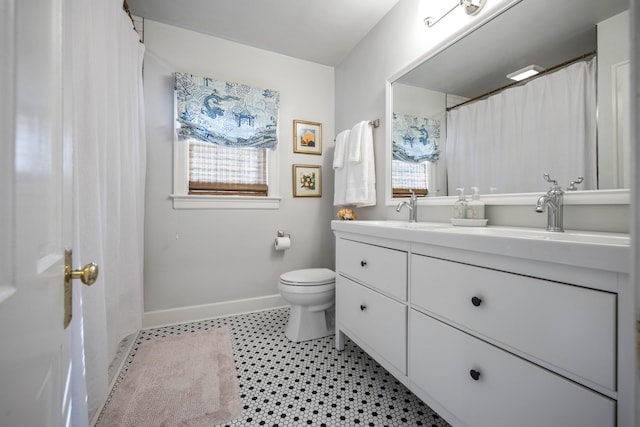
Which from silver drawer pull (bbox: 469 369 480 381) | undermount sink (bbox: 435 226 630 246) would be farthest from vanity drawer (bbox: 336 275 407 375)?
undermount sink (bbox: 435 226 630 246)

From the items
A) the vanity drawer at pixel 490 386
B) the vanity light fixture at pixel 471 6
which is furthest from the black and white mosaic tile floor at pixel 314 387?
the vanity light fixture at pixel 471 6

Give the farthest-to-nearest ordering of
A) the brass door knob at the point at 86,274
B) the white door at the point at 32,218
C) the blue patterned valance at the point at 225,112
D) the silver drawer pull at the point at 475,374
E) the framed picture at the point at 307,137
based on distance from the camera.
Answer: the framed picture at the point at 307,137 → the blue patterned valance at the point at 225,112 → the silver drawer pull at the point at 475,374 → the brass door knob at the point at 86,274 → the white door at the point at 32,218

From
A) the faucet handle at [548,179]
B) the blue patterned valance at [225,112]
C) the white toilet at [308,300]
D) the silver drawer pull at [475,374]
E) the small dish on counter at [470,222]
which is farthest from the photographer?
Answer: the blue patterned valance at [225,112]

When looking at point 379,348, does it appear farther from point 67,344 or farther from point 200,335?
point 200,335

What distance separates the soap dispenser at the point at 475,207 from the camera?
1.41m

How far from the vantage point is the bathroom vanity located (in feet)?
2.13

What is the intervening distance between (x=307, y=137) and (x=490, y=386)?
7.70 feet

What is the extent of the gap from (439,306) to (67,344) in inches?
43.5

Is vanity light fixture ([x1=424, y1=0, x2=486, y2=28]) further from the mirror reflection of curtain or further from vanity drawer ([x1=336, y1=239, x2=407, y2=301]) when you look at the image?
vanity drawer ([x1=336, y1=239, x2=407, y2=301])

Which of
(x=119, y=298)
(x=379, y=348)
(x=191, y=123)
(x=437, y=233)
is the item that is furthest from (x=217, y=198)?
(x=437, y=233)

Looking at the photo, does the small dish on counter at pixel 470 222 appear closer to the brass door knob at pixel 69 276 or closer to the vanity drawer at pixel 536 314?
the vanity drawer at pixel 536 314

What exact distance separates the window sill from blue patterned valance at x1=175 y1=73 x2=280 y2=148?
465 mm

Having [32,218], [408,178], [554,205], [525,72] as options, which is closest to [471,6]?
[525,72]

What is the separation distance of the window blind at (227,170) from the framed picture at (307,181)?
0.29m
